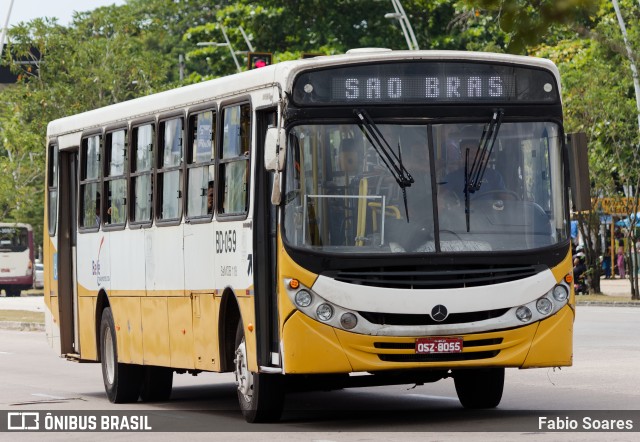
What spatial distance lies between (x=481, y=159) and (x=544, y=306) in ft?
3.93

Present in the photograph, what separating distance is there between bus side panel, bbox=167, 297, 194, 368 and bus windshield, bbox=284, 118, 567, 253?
2314mm

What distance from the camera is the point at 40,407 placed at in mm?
16172

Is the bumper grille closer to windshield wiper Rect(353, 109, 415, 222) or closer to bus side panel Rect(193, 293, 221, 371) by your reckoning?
windshield wiper Rect(353, 109, 415, 222)

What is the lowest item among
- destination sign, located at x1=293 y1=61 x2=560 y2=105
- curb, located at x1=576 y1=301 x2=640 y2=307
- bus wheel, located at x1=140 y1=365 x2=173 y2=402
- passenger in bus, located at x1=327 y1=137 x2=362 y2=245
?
bus wheel, located at x1=140 y1=365 x2=173 y2=402

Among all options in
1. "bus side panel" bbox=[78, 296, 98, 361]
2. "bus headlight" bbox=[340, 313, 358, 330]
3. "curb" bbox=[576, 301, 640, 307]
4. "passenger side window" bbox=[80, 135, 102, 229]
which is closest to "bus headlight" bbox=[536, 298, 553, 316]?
"bus headlight" bbox=[340, 313, 358, 330]

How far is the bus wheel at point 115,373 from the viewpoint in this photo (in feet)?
54.3

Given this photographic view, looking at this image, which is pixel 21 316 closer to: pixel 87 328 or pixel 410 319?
pixel 87 328

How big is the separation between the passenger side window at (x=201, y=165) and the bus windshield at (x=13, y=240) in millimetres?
53977

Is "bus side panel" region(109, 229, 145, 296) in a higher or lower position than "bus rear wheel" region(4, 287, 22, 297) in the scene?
higher

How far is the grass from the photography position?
126 feet

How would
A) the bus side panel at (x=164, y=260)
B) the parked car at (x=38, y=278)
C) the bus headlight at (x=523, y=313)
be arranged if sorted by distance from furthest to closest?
the parked car at (x=38, y=278) → the bus side panel at (x=164, y=260) → the bus headlight at (x=523, y=313)

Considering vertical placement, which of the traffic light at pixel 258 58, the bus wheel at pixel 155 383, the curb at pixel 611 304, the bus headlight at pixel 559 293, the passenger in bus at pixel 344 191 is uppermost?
the traffic light at pixel 258 58

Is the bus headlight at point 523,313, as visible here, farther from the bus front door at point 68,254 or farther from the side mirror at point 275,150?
the bus front door at point 68,254

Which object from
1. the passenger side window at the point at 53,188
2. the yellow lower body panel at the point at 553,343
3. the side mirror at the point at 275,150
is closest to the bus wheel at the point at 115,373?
the passenger side window at the point at 53,188
